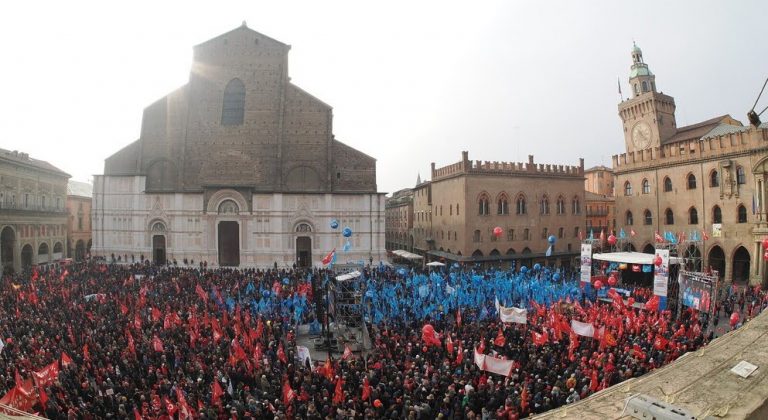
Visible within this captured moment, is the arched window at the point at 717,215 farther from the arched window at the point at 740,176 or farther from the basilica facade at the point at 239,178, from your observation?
the basilica facade at the point at 239,178

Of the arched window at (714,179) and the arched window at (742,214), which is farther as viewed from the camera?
the arched window at (714,179)

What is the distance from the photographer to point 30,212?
4241cm

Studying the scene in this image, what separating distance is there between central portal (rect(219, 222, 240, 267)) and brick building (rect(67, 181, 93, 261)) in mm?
24226

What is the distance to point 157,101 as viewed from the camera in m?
41.0

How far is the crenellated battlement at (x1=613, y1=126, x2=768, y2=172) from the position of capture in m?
31.9

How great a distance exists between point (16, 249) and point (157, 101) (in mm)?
17750

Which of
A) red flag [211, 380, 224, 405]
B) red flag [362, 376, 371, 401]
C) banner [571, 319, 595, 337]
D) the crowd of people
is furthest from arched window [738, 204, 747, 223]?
red flag [211, 380, 224, 405]

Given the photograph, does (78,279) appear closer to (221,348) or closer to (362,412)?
(221,348)

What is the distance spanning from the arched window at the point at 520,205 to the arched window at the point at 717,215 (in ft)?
45.6

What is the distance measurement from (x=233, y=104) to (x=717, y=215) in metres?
40.5

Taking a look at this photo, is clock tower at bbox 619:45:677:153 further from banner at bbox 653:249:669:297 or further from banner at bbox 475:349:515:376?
banner at bbox 475:349:515:376

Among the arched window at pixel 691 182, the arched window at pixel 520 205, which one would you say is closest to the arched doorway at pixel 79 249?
the arched window at pixel 520 205

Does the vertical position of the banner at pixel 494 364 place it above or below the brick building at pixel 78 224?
below

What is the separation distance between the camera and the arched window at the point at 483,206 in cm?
3991
